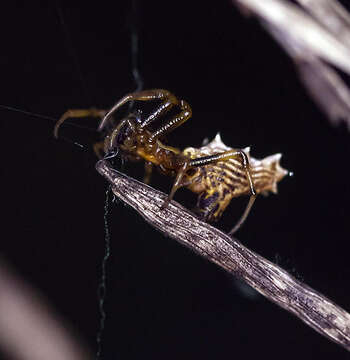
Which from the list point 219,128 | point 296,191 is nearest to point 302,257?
point 296,191

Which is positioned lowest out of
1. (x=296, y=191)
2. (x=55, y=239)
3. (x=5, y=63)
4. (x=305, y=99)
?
(x=55, y=239)

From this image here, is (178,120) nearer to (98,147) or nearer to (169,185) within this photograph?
(98,147)

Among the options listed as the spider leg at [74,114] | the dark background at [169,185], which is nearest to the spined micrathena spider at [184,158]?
the spider leg at [74,114]

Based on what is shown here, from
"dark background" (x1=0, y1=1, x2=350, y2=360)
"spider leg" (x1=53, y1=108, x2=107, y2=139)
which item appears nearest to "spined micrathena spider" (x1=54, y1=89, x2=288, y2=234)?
"spider leg" (x1=53, y1=108, x2=107, y2=139)

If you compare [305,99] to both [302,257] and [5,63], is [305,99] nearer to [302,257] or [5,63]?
[302,257]

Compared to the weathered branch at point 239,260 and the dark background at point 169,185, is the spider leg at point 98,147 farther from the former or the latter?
the weathered branch at point 239,260

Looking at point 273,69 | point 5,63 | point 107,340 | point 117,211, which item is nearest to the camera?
point 117,211
